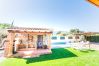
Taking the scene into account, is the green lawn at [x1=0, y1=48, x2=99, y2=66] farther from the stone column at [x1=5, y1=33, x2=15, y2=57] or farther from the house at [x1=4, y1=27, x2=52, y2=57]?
the house at [x1=4, y1=27, x2=52, y2=57]

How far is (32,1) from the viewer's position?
2834 centimetres

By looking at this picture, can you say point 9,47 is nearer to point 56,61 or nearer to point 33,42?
point 56,61

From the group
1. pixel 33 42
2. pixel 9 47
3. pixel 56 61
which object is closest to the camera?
pixel 56 61

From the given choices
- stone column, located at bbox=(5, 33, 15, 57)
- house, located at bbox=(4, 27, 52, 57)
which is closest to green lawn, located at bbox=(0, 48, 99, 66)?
stone column, located at bbox=(5, 33, 15, 57)

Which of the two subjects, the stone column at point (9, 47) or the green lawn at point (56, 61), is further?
the stone column at point (9, 47)

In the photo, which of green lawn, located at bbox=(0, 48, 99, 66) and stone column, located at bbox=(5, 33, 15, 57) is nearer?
green lawn, located at bbox=(0, 48, 99, 66)

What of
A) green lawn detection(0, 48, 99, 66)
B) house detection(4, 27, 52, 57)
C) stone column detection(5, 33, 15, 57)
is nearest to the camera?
green lawn detection(0, 48, 99, 66)

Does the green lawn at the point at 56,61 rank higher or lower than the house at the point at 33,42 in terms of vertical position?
lower

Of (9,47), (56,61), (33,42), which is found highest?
(33,42)

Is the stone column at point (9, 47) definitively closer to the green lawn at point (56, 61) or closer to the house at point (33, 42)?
the green lawn at point (56, 61)

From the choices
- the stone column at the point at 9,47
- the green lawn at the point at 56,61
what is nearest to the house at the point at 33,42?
the stone column at the point at 9,47

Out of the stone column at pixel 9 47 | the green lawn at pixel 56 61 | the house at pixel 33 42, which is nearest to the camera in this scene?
the green lawn at pixel 56 61

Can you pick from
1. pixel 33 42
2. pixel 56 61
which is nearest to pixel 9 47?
pixel 56 61

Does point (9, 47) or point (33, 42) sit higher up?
point (33, 42)
